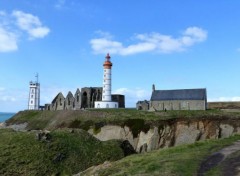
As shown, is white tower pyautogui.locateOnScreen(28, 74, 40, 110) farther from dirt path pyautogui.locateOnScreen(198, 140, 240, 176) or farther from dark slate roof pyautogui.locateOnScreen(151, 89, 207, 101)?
dirt path pyautogui.locateOnScreen(198, 140, 240, 176)

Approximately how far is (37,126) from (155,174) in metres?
62.8

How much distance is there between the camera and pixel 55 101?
113438 mm

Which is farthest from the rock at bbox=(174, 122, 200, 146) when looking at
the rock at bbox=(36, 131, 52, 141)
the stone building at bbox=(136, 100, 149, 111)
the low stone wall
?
the low stone wall

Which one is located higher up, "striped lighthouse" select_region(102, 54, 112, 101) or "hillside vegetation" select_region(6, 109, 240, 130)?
"striped lighthouse" select_region(102, 54, 112, 101)

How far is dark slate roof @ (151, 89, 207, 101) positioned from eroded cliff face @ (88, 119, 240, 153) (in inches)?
769

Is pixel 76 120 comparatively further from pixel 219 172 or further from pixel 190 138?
pixel 219 172

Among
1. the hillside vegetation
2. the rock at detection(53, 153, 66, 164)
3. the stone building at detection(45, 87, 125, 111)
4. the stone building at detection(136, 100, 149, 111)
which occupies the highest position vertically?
the stone building at detection(45, 87, 125, 111)

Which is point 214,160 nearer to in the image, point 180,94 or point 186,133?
point 186,133

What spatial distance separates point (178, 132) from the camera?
5812 cm

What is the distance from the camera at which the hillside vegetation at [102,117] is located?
62.1m

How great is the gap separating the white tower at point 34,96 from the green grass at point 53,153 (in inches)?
3623

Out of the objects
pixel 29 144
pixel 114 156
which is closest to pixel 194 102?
pixel 114 156

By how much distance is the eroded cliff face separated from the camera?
2243 inches

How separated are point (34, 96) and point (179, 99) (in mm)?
69419
